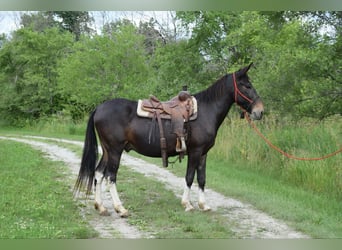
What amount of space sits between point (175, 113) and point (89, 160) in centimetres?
117

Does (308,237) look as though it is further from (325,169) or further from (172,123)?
(325,169)

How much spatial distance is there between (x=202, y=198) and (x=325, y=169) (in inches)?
84.3

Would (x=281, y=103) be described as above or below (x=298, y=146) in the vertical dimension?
above

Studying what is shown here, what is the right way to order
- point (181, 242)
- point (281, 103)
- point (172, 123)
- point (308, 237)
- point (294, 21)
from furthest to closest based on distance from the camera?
point (281, 103) → point (294, 21) → point (172, 123) → point (308, 237) → point (181, 242)

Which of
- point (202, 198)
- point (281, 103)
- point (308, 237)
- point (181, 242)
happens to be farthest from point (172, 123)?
point (281, 103)

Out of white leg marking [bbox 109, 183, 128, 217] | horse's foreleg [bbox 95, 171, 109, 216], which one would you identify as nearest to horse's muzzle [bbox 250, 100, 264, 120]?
white leg marking [bbox 109, 183, 128, 217]

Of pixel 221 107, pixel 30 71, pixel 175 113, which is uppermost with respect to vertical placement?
pixel 30 71

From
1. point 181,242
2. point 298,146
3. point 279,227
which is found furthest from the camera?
point 298,146

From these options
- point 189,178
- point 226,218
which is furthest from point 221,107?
point 226,218

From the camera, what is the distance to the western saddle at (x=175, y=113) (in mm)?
4660

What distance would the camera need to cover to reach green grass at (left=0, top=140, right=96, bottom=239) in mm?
3746

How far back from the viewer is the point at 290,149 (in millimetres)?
6785

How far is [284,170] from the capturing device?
6406 mm

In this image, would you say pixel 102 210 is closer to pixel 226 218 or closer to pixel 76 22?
pixel 226 218
